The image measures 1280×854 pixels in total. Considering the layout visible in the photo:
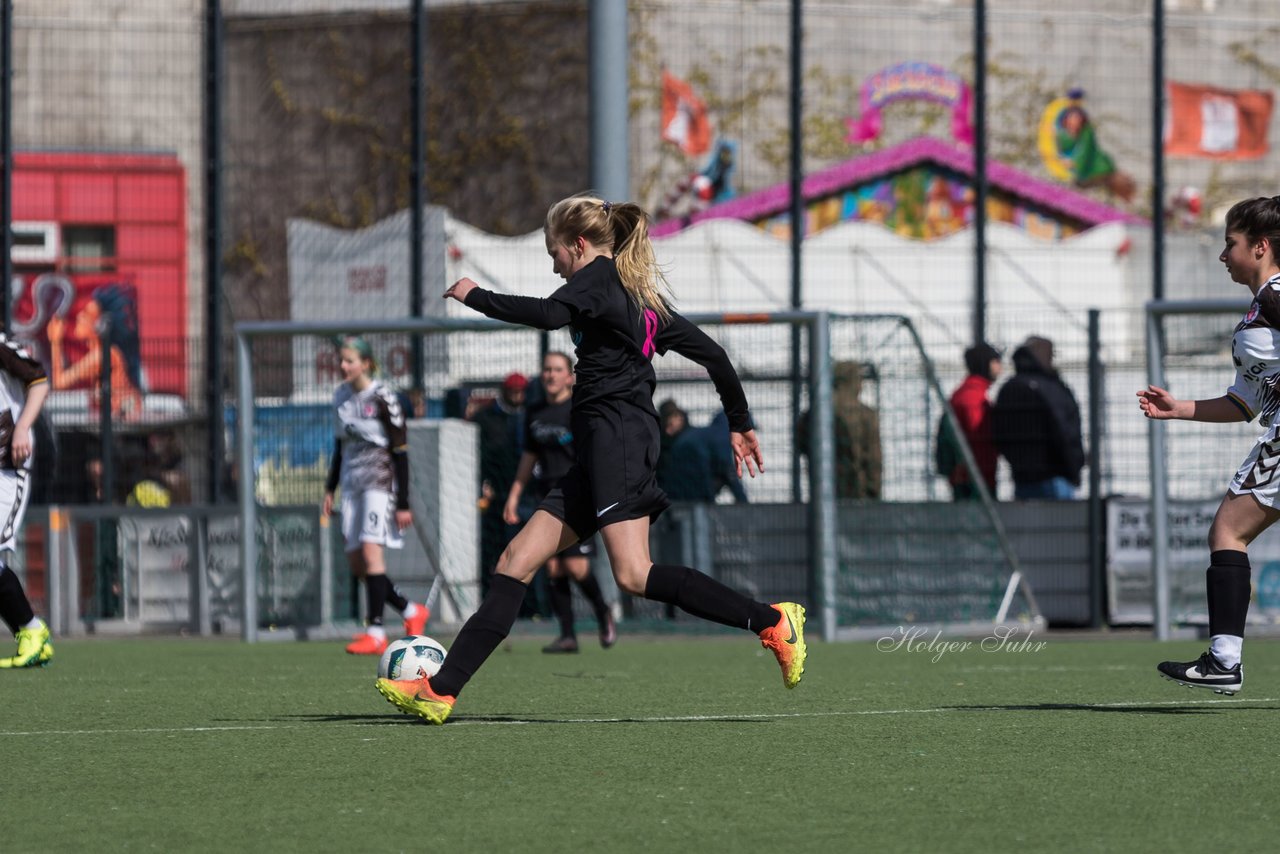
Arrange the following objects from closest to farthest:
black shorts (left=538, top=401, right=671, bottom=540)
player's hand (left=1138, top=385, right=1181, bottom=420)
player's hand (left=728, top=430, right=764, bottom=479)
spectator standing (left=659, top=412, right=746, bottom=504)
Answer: black shorts (left=538, top=401, right=671, bottom=540) < player's hand (left=1138, top=385, right=1181, bottom=420) < player's hand (left=728, top=430, right=764, bottom=479) < spectator standing (left=659, top=412, right=746, bottom=504)

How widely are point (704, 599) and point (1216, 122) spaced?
25820mm

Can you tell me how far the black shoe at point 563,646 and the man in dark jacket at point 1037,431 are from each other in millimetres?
4463

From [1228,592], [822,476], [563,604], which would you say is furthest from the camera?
[822,476]

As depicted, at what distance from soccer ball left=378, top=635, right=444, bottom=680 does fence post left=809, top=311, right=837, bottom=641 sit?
21.3 ft

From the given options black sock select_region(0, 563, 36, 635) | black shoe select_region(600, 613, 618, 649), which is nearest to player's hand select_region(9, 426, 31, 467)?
black sock select_region(0, 563, 36, 635)

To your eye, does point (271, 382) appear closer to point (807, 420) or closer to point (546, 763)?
point (807, 420)

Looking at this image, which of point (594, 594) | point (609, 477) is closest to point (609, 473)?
point (609, 477)

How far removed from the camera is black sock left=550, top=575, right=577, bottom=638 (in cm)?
1284

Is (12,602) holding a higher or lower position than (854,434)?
lower

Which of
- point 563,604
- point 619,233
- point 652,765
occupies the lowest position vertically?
point 563,604

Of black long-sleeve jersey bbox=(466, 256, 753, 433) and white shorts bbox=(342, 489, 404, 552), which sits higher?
black long-sleeve jersey bbox=(466, 256, 753, 433)

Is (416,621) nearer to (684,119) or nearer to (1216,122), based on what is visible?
(684,119)

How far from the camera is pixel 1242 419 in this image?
760cm

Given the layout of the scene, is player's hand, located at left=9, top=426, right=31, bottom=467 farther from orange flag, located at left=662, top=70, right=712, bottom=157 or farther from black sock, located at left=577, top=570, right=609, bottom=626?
orange flag, located at left=662, top=70, right=712, bottom=157
